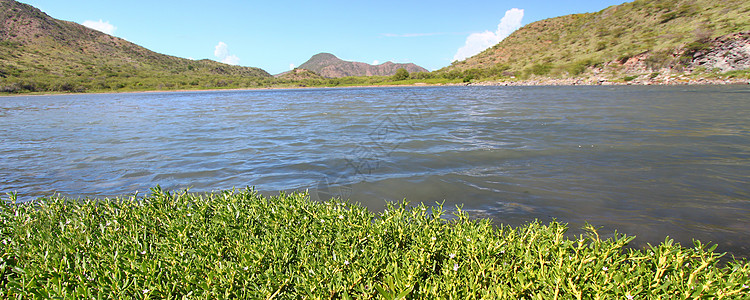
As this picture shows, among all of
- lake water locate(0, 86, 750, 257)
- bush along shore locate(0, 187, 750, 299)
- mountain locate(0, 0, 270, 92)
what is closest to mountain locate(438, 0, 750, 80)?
lake water locate(0, 86, 750, 257)

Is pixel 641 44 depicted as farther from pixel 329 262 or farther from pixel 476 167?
pixel 329 262

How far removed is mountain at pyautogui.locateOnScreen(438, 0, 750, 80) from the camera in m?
50.7

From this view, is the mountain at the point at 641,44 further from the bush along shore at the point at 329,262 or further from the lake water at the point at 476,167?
the bush along shore at the point at 329,262

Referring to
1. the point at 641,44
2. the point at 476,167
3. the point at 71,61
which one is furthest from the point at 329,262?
the point at 71,61

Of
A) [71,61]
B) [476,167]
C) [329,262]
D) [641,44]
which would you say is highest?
[71,61]

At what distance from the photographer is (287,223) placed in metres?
3.90

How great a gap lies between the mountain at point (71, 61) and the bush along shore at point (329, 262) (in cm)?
12906

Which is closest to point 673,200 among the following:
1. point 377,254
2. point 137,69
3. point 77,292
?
point 377,254

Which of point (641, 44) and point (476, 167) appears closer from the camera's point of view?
point (476, 167)

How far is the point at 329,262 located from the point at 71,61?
19012 cm

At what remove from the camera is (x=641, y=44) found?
6938cm

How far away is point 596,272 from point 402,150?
8.38 meters

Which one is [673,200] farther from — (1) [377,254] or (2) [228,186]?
(2) [228,186]

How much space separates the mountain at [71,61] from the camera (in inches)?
4409
